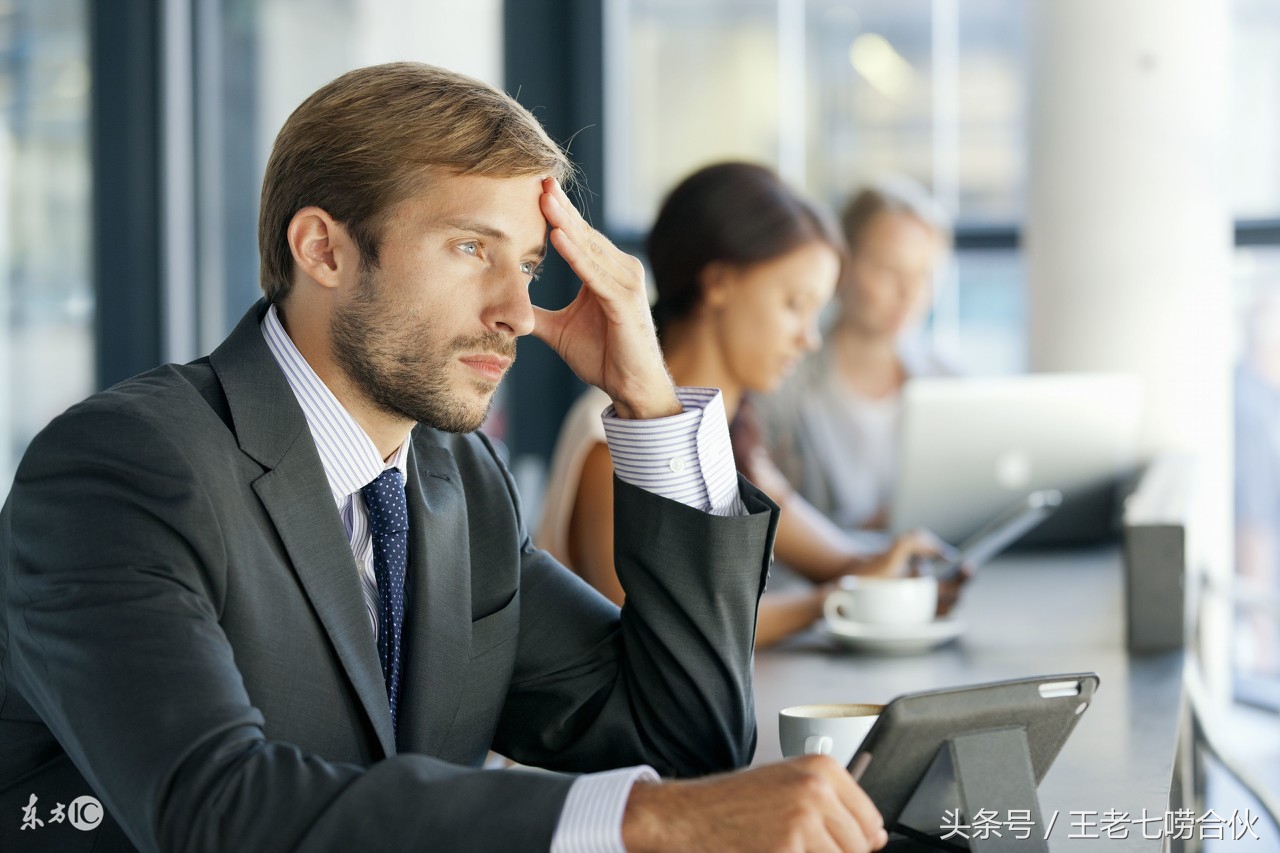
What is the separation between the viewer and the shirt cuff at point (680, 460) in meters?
1.42

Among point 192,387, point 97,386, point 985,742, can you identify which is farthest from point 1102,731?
point 97,386

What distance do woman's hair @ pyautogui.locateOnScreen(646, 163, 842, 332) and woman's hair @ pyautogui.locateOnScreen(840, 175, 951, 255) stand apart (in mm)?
1539

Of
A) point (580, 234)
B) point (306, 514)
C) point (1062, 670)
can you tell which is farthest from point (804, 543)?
point (306, 514)

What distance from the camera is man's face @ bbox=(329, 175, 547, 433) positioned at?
1.33 metres

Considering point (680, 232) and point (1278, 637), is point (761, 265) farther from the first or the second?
point (1278, 637)

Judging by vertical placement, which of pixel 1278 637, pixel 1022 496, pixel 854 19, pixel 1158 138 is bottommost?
pixel 1278 637

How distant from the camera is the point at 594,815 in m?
0.96

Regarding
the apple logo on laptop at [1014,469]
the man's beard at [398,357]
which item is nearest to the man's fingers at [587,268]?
the man's beard at [398,357]

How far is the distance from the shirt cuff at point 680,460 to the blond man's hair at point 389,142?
283 millimetres

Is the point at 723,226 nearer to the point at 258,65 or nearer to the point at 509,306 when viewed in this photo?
the point at 509,306

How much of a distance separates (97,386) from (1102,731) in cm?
384

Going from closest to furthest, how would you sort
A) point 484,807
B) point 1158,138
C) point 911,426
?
point 484,807, point 911,426, point 1158,138

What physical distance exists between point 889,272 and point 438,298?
112 inches

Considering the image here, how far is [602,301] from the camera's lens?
4.92 ft
